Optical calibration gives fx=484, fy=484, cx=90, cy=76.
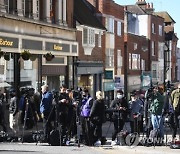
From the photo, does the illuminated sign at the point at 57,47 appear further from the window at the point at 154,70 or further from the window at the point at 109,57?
the window at the point at 154,70

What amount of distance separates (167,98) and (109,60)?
1018 inches

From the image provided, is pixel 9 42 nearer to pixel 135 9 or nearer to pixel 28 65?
pixel 28 65

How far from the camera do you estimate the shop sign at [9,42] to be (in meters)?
21.1

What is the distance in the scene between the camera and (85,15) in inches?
1405

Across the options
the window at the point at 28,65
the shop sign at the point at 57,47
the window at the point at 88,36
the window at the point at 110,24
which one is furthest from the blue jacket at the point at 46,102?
the window at the point at 110,24

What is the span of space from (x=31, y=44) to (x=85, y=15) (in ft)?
40.7

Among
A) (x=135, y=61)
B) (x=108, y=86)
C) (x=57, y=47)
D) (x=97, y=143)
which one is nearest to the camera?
(x=97, y=143)

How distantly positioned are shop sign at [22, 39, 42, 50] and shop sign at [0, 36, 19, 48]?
2.36ft

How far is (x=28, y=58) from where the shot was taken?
73.6 feet

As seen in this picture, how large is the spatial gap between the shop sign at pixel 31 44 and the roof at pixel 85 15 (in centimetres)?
782

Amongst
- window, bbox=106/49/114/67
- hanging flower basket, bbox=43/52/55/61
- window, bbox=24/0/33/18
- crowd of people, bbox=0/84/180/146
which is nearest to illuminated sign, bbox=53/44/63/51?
hanging flower basket, bbox=43/52/55/61

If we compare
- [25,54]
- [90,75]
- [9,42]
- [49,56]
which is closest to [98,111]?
[25,54]

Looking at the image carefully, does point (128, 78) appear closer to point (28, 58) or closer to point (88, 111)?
point (28, 58)

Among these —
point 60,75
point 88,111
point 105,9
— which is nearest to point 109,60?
point 105,9
